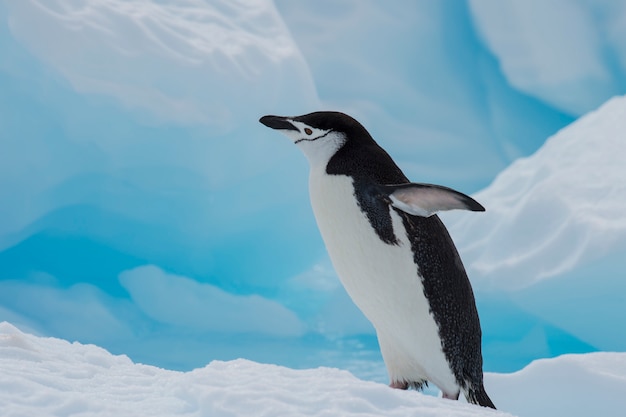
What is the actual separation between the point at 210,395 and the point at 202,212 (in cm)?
506

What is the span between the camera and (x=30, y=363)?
1.43 m

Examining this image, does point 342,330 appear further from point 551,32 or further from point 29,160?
point 551,32

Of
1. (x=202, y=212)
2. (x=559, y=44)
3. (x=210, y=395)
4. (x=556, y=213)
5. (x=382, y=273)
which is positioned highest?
(x=559, y=44)

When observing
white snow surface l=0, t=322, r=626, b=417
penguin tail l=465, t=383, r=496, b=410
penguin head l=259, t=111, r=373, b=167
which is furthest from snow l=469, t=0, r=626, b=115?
white snow surface l=0, t=322, r=626, b=417

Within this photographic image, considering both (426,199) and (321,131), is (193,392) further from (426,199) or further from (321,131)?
(321,131)

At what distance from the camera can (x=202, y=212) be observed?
20.2ft

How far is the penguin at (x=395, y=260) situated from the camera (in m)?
1.80

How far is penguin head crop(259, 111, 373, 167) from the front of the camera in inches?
75.1

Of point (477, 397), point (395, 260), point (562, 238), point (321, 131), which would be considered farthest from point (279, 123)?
point (562, 238)

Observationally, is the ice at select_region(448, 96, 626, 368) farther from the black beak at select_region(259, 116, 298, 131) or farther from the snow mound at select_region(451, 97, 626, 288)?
the black beak at select_region(259, 116, 298, 131)

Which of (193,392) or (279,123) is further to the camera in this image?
(279,123)

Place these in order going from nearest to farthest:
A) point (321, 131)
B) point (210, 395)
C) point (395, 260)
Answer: point (210, 395) < point (395, 260) < point (321, 131)

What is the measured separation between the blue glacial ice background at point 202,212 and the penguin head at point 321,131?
2.90m

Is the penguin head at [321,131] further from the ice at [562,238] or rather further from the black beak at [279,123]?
the ice at [562,238]
